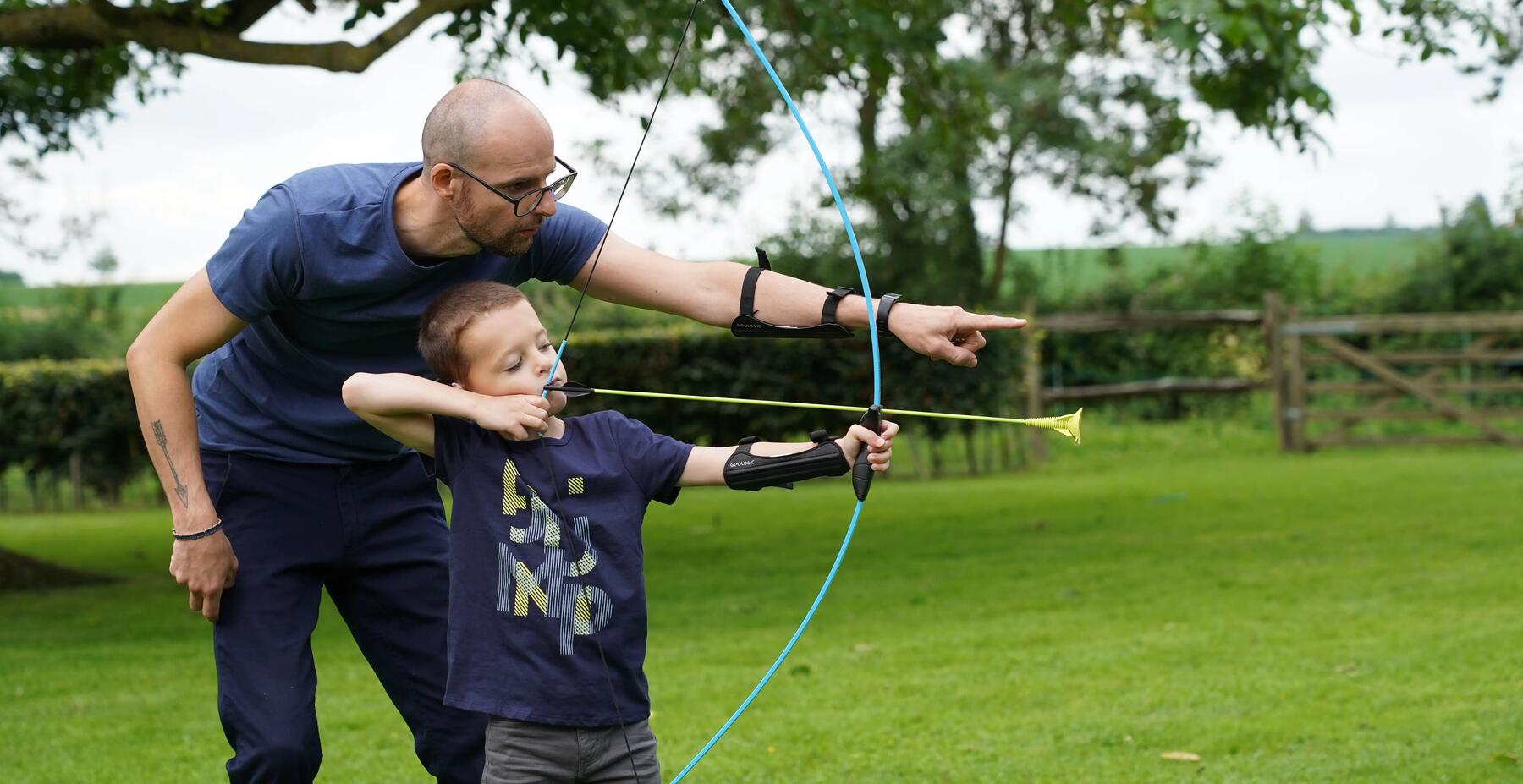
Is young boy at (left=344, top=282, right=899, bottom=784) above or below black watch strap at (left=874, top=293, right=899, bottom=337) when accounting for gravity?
below

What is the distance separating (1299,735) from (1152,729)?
1.49ft

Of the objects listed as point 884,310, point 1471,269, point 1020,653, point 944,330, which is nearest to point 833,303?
point 884,310

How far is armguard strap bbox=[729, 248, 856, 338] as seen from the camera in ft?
Result: 9.77

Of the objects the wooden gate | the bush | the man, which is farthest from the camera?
the bush

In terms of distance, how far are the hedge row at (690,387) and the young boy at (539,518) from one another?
1143 centimetres

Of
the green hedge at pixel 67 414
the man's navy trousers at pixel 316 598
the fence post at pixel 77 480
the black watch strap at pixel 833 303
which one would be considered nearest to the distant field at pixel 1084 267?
the green hedge at pixel 67 414

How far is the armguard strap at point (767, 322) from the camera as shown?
9.77 feet

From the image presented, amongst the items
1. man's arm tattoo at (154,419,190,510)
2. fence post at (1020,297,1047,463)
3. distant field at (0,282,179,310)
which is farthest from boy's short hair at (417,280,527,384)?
distant field at (0,282,179,310)

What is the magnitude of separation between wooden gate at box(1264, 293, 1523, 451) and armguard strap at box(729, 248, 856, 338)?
14341mm

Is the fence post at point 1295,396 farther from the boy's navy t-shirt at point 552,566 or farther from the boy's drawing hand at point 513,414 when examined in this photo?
the boy's drawing hand at point 513,414

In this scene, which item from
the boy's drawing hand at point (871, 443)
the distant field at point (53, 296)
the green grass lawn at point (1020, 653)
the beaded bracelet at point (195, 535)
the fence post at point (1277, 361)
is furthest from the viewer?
the distant field at point (53, 296)

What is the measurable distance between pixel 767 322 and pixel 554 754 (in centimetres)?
95

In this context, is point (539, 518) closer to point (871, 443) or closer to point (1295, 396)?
point (871, 443)

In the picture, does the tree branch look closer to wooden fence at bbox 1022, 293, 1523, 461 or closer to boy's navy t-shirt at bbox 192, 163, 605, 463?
boy's navy t-shirt at bbox 192, 163, 605, 463
